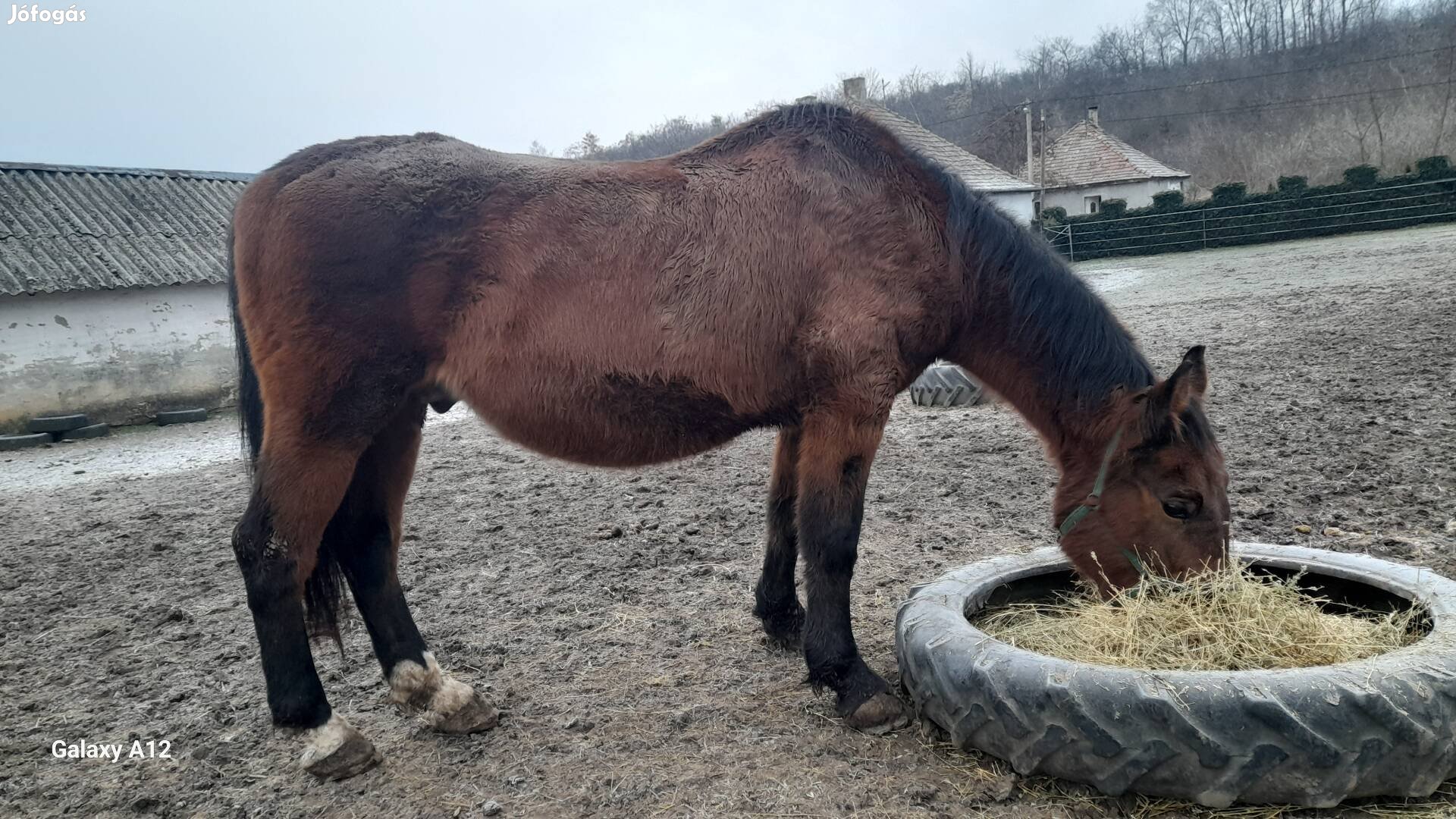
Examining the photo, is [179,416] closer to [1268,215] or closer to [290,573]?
[290,573]

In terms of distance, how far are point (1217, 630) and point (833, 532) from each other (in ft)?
4.26

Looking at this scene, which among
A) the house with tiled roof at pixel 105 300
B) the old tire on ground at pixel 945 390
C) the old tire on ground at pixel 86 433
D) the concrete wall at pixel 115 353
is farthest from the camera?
the house with tiled roof at pixel 105 300

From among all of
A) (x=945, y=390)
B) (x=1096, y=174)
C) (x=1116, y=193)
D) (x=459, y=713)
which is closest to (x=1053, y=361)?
(x=459, y=713)

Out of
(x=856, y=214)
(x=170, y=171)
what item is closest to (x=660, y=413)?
(x=856, y=214)

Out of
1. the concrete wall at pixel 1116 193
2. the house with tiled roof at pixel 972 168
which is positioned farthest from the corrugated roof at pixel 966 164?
the concrete wall at pixel 1116 193

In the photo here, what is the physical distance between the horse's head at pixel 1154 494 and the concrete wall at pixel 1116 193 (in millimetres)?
41772

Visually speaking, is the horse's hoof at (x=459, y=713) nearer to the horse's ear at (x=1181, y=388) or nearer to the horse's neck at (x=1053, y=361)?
the horse's neck at (x=1053, y=361)

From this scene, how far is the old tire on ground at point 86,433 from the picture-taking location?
12680 mm

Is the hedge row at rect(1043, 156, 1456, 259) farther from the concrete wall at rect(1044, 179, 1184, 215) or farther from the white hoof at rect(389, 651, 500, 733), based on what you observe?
the white hoof at rect(389, 651, 500, 733)

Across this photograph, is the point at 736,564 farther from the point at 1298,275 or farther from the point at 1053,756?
the point at 1298,275

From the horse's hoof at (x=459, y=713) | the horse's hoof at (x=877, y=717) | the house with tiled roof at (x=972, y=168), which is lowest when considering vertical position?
the horse's hoof at (x=877, y=717)

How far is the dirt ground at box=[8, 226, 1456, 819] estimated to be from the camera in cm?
275

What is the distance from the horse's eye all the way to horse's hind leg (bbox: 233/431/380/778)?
3059 mm

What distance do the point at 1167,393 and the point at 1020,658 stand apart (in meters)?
1.15
